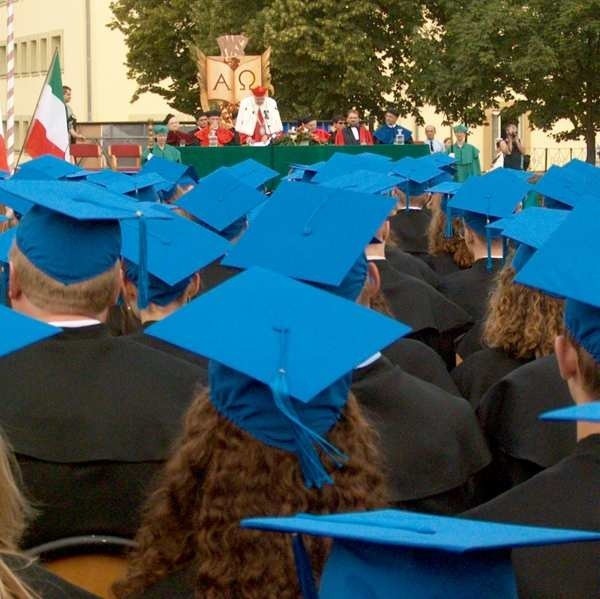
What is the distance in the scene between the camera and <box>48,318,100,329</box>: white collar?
398cm

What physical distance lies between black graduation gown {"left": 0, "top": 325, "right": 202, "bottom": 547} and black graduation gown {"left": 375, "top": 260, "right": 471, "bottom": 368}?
280 cm

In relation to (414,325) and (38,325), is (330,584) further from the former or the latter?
(414,325)

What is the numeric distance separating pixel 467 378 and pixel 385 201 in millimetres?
Answer: 858

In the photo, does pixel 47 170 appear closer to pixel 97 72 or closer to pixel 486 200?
pixel 486 200

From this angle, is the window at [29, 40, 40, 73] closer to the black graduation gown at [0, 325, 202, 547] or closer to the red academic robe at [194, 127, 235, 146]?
the red academic robe at [194, 127, 235, 146]

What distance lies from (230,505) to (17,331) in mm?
598

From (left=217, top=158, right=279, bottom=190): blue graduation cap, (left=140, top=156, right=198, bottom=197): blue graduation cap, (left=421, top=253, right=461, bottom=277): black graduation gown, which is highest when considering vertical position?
(left=217, top=158, right=279, bottom=190): blue graduation cap

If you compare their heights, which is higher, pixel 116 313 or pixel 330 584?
pixel 330 584

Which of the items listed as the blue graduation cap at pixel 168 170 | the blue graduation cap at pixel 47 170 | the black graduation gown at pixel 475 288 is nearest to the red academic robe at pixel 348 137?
the blue graduation cap at pixel 168 170

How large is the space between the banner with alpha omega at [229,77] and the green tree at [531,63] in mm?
3962

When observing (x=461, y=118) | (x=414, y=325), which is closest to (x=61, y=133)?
(x=414, y=325)

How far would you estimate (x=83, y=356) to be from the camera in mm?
3885

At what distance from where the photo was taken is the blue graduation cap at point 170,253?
5488 millimetres


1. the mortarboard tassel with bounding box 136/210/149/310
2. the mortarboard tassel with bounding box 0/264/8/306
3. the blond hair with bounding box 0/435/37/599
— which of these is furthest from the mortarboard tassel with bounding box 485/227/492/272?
the blond hair with bounding box 0/435/37/599
